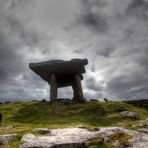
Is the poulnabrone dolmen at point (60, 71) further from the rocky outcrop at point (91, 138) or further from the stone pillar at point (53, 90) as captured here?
the rocky outcrop at point (91, 138)

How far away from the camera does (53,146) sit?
9.90 m

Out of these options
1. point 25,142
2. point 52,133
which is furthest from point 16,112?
point 25,142

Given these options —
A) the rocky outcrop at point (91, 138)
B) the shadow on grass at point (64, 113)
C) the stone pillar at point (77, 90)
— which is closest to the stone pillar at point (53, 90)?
the stone pillar at point (77, 90)

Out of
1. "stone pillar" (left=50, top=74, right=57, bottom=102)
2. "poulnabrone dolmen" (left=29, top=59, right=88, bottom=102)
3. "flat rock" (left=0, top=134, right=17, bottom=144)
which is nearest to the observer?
"flat rock" (left=0, top=134, right=17, bottom=144)

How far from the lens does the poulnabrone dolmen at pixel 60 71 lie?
4025 cm

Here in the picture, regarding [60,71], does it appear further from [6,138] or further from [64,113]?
[6,138]

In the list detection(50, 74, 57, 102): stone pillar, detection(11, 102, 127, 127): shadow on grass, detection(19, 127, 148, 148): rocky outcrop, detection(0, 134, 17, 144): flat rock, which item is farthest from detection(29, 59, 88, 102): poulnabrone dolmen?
detection(19, 127, 148, 148): rocky outcrop

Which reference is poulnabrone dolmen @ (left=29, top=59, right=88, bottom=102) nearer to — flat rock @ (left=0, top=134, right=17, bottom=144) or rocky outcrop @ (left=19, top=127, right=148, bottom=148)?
flat rock @ (left=0, top=134, right=17, bottom=144)

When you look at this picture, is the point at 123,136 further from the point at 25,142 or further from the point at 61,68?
the point at 61,68

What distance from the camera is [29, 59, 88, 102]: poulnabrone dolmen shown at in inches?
1585

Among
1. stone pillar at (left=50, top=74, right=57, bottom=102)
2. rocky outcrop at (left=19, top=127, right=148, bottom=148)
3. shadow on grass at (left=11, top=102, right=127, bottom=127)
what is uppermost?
stone pillar at (left=50, top=74, right=57, bottom=102)

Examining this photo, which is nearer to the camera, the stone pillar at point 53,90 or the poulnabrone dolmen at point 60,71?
the stone pillar at point 53,90

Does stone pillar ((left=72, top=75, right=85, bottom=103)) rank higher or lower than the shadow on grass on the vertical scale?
higher

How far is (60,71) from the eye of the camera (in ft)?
139
